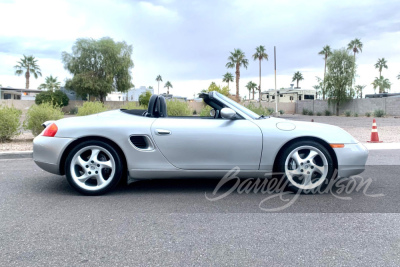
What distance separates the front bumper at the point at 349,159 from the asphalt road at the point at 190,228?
1.13ft

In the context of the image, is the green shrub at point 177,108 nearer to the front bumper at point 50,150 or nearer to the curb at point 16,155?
the curb at point 16,155

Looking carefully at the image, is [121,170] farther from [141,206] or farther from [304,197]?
[304,197]

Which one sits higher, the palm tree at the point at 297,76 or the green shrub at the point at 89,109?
the palm tree at the point at 297,76

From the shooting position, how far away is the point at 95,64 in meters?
55.4

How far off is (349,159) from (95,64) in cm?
5468

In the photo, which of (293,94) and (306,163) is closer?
(306,163)

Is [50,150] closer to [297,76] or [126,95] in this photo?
[126,95]

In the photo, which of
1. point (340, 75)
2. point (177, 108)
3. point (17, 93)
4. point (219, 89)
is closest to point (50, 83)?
point (17, 93)

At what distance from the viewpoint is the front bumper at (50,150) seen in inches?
184

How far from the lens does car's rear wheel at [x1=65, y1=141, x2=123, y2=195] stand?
4633 millimetres

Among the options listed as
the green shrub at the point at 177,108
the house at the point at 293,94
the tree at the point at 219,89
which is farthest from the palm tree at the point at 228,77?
the green shrub at the point at 177,108

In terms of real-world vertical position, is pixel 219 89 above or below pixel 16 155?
above

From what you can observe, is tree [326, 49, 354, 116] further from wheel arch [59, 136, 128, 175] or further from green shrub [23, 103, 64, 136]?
wheel arch [59, 136, 128, 175]

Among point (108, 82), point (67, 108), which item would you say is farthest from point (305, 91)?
point (67, 108)
